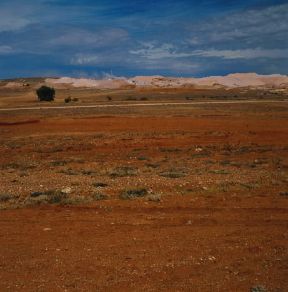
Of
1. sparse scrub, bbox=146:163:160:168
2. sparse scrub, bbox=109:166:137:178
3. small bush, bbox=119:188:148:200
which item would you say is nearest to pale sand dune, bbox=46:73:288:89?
sparse scrub, bbox=146:163:160:168

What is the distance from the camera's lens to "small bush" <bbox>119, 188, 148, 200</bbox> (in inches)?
486

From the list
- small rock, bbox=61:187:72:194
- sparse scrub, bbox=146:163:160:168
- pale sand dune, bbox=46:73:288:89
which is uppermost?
small rock, bbox=61:187:72:194

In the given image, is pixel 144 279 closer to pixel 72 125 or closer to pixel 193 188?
pixel 193 188

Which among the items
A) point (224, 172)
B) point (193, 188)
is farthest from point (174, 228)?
point (224, 172)

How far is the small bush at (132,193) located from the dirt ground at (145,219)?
58 millimetres

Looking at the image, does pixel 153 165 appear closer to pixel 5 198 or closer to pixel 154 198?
pixel 154 198

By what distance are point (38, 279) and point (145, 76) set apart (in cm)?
18507

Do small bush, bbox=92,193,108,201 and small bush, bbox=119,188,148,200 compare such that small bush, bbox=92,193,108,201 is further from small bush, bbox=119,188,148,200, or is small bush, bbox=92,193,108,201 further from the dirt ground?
small bush, bbox=119,188,148,200

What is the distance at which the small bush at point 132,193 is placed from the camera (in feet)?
40.5

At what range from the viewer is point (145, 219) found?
1023 centimetres

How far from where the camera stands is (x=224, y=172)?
16.4m

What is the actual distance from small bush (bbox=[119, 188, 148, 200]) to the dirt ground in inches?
2.3

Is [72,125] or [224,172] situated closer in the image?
[224,172]

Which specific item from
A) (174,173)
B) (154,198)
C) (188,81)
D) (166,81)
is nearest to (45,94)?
(174,173)
